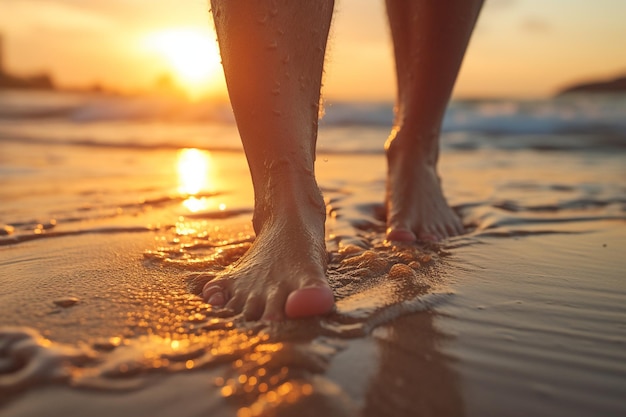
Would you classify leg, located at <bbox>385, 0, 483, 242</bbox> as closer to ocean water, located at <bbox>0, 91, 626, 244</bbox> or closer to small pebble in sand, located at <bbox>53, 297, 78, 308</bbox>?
ocean water, located at <bbox>0, 91, 626, 244</bbox>

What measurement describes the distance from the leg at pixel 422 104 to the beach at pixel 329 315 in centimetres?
10

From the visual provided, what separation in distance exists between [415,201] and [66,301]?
121 centimetres

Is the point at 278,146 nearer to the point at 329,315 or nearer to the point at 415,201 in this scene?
the point at 329,315

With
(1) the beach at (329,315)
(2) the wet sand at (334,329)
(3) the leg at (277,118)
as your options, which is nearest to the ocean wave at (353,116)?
(1) the beach at (329,315)

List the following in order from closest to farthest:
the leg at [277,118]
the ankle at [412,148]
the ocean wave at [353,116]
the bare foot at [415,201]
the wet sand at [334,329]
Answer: the wet sand at [334,329] < the leg at [277,118] < the bare foot at [415,201] < the ankle at [412,148] < the ocean wave at [353,116]

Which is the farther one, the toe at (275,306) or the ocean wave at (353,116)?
the ocean wave at (353,116)

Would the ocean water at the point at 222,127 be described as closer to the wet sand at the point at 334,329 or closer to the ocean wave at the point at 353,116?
the ocean wave at the point at 353,116

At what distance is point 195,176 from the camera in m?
3.29

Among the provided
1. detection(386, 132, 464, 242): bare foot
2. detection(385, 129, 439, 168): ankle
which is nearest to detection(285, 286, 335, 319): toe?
detection(386, 132, 464, 242): bare foot

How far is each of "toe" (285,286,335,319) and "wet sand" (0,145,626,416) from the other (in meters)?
0.03

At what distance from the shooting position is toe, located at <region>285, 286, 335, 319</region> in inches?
41.9

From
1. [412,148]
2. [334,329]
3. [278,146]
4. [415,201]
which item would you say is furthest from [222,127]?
[334,329]

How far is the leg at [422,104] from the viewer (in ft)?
6.24

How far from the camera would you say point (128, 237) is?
68.3 inches
